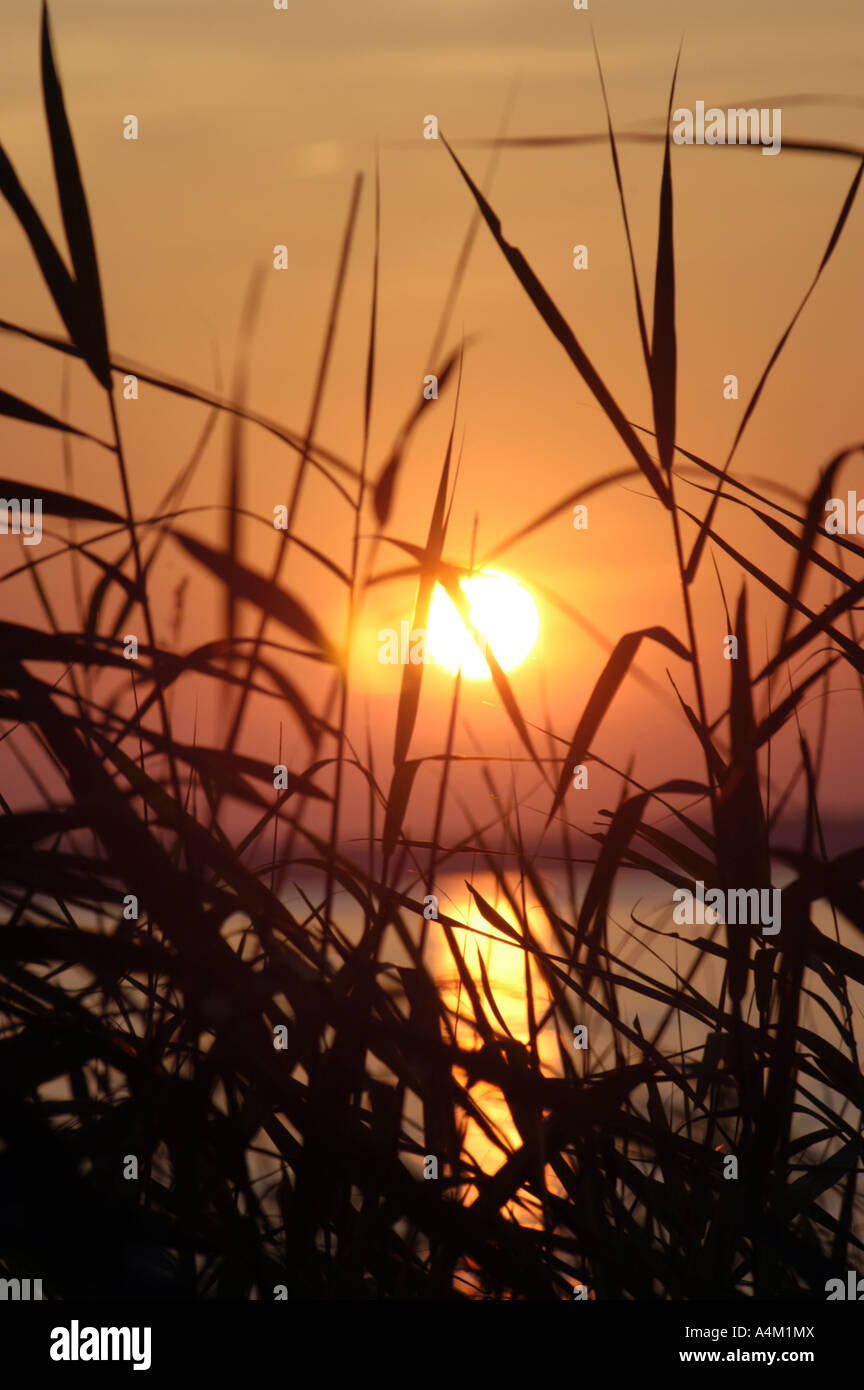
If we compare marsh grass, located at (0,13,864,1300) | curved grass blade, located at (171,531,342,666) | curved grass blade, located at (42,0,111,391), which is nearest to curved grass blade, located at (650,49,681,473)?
marsh grass, located at (0,13,864,1300)

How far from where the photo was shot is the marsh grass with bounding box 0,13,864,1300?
0.87 m

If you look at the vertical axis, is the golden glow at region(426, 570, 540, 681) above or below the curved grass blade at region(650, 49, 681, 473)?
below

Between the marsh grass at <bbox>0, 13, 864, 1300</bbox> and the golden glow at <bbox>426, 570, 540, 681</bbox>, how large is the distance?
0.04 m

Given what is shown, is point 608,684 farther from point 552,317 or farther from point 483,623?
point 552,317

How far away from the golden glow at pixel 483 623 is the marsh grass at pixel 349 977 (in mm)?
40

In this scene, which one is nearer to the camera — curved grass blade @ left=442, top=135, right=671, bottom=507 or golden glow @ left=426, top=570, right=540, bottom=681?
curved grass blade @ left=442, top=135, right=671, bottom=507

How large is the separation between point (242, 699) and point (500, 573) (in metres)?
0.29

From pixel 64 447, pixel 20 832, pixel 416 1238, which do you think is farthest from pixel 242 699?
pixel 416 1238

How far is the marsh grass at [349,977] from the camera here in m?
0.87

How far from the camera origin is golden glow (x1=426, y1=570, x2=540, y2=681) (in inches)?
41.8

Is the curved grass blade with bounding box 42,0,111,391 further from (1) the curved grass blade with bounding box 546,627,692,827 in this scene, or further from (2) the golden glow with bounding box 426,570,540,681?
(1) the curved grass blade with bounding box 546,627,692,827

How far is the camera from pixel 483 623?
41.8 inches

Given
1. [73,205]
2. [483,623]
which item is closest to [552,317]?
[483,623]
